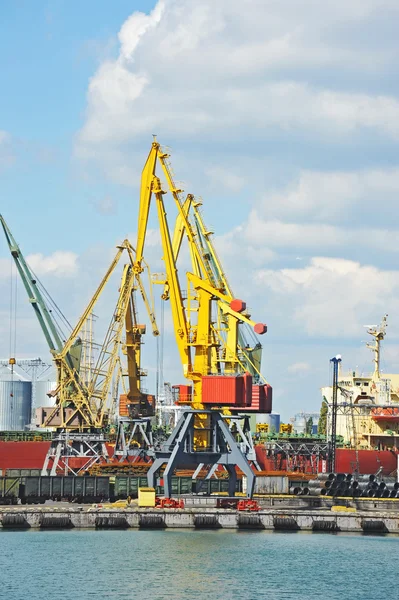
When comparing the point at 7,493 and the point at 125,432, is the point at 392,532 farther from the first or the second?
the point at 125,432

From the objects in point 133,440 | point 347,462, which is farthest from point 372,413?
point 133,440

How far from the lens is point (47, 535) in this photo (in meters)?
68.3

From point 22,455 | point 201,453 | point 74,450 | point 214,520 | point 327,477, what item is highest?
point 201,453

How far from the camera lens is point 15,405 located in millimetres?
180625

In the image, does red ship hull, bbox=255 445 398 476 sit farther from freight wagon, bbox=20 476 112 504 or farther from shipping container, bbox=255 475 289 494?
freight wagon, bbox=20 476 112 504

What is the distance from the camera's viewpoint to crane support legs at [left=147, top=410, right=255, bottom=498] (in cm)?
7931

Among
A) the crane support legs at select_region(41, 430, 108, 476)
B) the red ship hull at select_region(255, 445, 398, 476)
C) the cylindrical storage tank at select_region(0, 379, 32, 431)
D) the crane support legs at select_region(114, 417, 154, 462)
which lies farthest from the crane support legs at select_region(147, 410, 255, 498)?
the cylindrical storage tank at select_region(0, 379, 32, 431)

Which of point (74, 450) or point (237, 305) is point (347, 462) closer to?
point (74, 450)

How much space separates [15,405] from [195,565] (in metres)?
125

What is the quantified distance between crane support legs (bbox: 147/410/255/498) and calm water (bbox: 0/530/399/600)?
341 inches

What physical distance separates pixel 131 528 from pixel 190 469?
3807cm

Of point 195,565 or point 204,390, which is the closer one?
point 195,565

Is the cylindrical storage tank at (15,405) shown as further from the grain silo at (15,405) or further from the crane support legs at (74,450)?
the crane support legs at (74,450)

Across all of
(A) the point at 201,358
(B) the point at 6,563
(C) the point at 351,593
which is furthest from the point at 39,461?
(C) the point at 351,593
